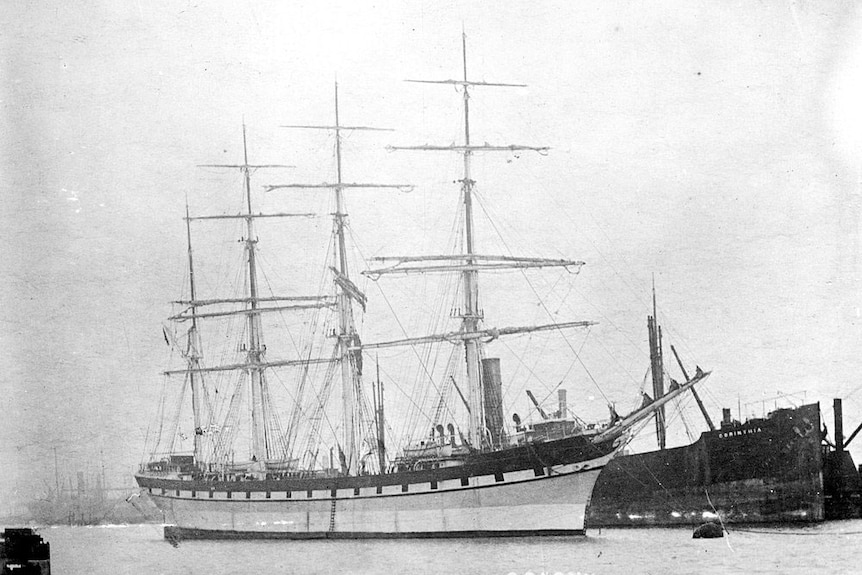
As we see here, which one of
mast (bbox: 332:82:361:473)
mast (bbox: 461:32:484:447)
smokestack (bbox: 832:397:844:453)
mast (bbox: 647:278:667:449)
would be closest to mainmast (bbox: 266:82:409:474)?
mast (bbox: 332:82:361:473)

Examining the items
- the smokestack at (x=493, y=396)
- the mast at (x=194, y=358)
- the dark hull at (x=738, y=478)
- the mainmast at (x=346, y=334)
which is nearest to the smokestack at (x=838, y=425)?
the dark hull at (x=738, y=478)

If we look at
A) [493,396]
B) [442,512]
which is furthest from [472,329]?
[442,512]

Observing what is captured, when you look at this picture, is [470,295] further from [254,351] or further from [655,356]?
[254,351]

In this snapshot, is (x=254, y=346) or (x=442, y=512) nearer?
(x=442, y=512)

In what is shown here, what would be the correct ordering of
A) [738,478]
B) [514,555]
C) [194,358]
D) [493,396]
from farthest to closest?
[738,478], [493,396], [194,358], [514,555]

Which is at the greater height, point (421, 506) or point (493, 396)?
point (493, 396)

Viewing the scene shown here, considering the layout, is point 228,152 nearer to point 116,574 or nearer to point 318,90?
point 318,90

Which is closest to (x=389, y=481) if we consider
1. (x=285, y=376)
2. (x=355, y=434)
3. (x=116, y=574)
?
(x=355, y=434)
